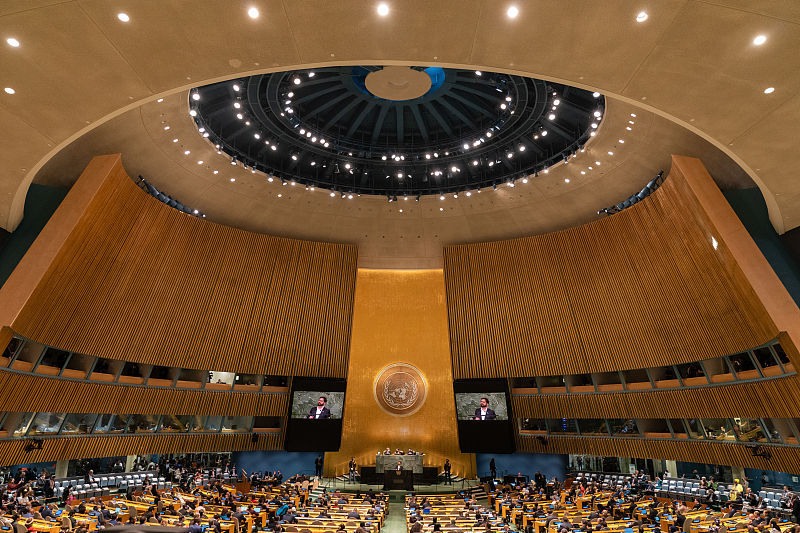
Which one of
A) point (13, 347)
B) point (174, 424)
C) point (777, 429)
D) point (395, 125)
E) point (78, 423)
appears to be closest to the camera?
point (777, 429)

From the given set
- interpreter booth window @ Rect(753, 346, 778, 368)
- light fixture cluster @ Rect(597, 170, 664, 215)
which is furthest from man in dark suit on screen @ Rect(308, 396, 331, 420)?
interpreter booth window @ Rect(753, 346, 778, 368)

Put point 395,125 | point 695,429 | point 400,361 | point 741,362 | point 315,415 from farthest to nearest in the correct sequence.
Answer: point 400,361
point 315,415
point 395,125
point 695,429
point 741,362

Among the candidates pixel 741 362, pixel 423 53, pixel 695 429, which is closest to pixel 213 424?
pixel 423 53

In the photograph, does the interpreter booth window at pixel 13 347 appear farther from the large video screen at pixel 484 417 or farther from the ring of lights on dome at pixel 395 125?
the large video screen at pixel 484 417

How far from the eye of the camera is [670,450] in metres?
16.1

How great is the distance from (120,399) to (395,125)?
13.7 meters

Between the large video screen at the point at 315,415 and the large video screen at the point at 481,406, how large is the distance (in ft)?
16.0

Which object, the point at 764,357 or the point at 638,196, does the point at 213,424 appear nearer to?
the point at 638,196

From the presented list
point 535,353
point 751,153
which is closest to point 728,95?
point 751,153

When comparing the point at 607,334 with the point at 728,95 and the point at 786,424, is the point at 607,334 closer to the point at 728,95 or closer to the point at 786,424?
the point at 786,424

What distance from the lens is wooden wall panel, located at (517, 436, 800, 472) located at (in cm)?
1273

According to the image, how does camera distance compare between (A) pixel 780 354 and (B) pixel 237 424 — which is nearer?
(A) pixel 780 354

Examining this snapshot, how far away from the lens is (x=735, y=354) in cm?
1405

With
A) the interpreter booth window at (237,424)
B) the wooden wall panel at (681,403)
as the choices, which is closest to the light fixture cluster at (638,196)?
the wooden wall panel at (681,403)
